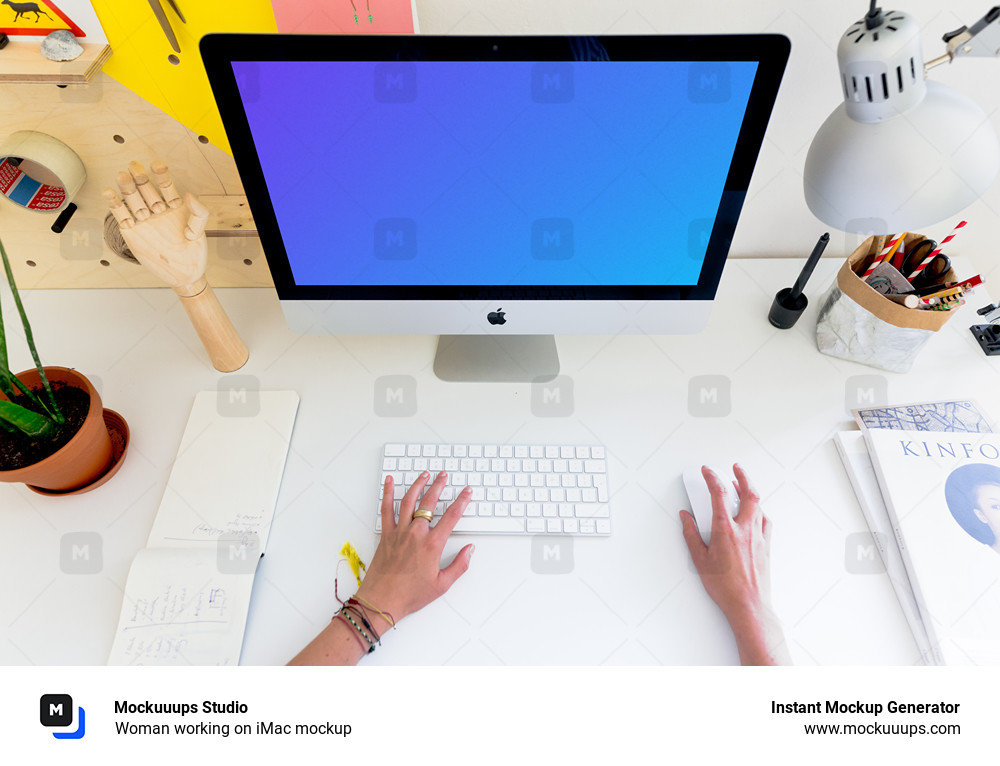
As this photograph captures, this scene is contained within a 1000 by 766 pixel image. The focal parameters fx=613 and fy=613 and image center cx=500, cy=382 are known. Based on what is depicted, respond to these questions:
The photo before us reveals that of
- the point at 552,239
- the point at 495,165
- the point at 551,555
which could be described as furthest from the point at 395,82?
the point at 551,555

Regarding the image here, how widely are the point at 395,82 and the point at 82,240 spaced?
2.43ft

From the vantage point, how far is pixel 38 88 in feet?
3.01

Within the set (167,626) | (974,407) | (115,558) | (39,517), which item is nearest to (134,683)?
(167,626)

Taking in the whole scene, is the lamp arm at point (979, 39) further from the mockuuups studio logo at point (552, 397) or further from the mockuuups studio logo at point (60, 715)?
the mockuuups studio logo at point (60, 715)

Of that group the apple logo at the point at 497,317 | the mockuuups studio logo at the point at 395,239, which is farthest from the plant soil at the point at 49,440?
the apple logo at the point at 497,317

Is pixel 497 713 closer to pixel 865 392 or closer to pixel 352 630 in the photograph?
pixel 352 630

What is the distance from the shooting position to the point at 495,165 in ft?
2.42

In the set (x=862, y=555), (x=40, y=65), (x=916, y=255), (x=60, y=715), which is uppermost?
(x=40, y=65)

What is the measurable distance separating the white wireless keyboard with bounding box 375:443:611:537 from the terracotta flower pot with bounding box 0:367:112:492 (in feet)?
1.27

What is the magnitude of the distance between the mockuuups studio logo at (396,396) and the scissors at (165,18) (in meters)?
0.56

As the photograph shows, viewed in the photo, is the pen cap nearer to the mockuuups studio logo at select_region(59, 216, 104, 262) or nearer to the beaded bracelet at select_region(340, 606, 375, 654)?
the beaded bracelet at select_region(340, 606, 375, 654)

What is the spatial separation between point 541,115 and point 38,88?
78cm

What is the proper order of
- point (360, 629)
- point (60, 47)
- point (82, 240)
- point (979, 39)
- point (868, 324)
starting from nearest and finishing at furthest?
point (979, 39) < point (360, 629) < point (60, 47) < point (868, 324) < point (82, 240)

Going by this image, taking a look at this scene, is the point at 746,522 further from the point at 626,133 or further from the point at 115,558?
the point at 115,558
